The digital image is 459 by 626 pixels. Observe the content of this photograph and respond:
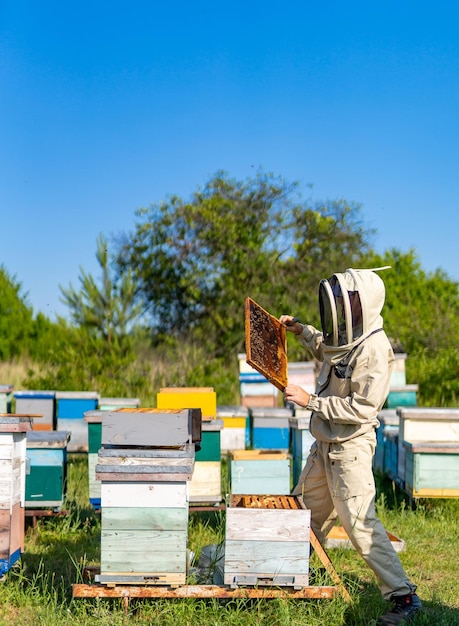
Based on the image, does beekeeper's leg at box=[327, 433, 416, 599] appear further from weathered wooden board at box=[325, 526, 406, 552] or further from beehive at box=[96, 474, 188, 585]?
weathered wooden board at box=[325, 526, 406, 552]

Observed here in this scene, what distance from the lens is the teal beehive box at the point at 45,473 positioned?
5730mm

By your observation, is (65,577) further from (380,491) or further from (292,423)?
(380,491)

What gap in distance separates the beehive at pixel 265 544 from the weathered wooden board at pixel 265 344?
0.72m

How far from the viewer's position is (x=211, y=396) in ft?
18.9

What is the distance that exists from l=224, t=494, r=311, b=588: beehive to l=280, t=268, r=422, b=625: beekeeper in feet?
1.07

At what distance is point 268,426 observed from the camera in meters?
7.94

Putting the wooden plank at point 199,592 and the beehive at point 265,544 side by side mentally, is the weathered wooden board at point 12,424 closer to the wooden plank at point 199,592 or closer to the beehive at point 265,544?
the wooden plank at point 199,592

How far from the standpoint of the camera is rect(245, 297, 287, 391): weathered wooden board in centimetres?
402

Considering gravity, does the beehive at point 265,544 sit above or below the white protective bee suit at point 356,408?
below

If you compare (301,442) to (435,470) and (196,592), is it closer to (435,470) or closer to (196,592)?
(435,470)

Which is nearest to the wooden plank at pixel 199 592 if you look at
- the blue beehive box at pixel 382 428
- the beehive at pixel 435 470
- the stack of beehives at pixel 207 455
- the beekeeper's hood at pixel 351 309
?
the beekeeper's hood at pixel 351 309

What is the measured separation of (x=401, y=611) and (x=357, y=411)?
1074 millimetres

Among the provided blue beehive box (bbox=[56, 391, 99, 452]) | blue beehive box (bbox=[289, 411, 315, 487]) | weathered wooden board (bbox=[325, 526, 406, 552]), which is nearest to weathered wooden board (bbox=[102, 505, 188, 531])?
weathered wooden board (bbox=[325, 526, 406, 552])

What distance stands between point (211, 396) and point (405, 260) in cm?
2388
